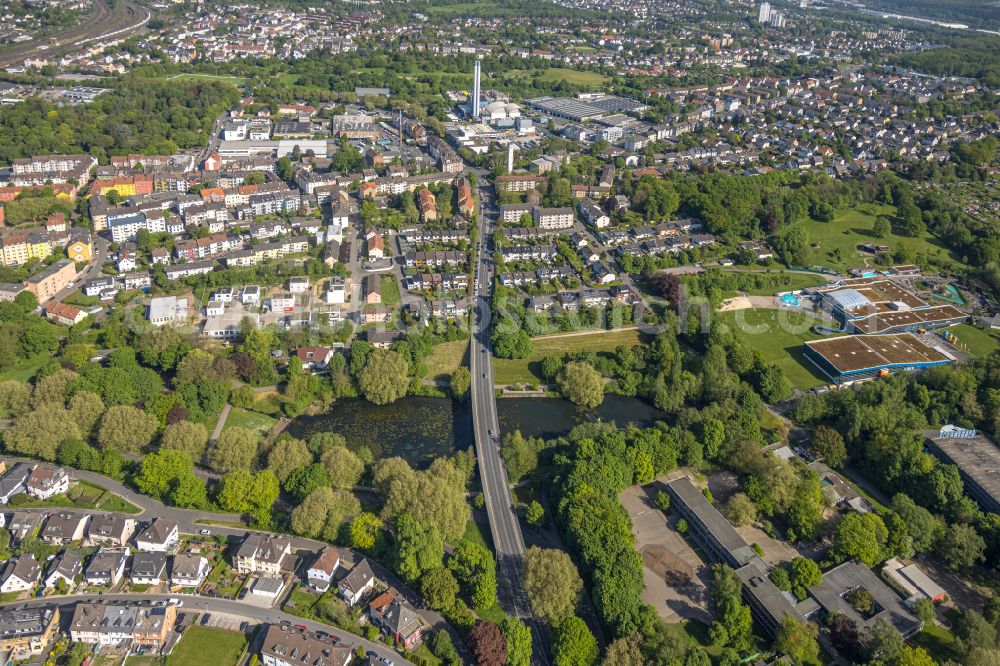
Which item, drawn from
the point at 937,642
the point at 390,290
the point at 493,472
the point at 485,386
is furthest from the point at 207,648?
the point at 390,290

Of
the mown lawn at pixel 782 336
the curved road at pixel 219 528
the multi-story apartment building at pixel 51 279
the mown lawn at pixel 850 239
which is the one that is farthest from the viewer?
the mown lawn at pixel 850 239

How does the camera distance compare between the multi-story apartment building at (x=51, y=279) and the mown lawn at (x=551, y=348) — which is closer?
the mown lawn at (x=551, y=348)

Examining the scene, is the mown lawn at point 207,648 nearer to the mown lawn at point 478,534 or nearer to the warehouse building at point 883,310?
the mown lawn at point 478,534

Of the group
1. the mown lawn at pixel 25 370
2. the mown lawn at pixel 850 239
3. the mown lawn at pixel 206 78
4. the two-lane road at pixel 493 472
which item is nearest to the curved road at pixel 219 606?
the two-lane road at pixel 493 472

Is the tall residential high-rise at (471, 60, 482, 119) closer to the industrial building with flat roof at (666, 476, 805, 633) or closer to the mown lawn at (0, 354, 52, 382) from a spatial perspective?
the mown lawn at (0, 354, 52, 382)

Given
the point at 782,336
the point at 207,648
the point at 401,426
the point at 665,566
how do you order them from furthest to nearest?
the point at 782,336 < the point at 401,426 < the point at 665,566 < the point at 207,648

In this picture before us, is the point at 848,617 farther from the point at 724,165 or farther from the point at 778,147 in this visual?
the point at 778,147

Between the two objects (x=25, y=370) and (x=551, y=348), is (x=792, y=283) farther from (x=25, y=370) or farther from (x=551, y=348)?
(x=25, y=370)
